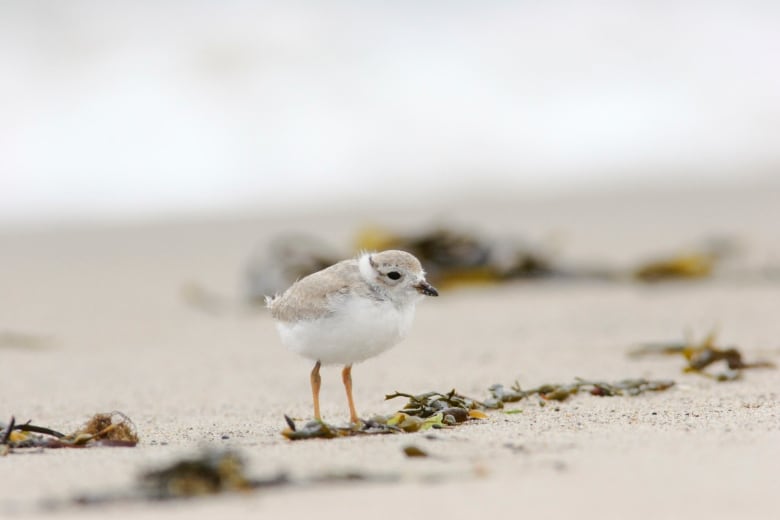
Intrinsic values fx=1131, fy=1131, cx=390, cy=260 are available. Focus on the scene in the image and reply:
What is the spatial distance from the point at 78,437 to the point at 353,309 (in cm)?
105

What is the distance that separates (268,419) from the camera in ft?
15.4

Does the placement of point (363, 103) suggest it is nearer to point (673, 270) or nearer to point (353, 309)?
point (673, 270)

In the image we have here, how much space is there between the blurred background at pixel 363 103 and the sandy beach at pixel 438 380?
254 cm

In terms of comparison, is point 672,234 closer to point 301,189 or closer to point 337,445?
point 301,189

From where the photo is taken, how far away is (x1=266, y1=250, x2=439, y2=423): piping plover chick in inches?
160

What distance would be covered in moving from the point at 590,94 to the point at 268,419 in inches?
537

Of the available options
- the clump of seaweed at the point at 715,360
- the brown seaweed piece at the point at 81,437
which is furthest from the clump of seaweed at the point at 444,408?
the clump of seaweed at the point at 715,360

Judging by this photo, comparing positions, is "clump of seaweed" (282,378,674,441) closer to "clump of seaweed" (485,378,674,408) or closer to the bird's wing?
"clump of seaweed" (485,378,674,408)

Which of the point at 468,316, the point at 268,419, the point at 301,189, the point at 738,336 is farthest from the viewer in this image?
the point at 301,189

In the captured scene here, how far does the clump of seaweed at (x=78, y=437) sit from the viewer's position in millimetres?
3871

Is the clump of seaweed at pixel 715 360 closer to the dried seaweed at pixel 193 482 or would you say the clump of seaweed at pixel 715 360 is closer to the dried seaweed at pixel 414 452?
the dried seaweed at pixel 414 452

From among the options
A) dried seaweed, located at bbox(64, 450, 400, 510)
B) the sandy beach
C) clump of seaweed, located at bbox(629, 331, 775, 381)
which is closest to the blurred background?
the sandy beach

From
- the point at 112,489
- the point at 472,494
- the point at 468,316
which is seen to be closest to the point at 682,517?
the point at 472,494

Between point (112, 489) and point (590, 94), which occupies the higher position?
point (590, 94)
